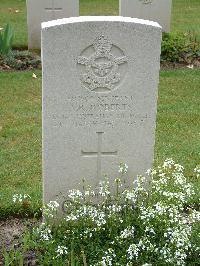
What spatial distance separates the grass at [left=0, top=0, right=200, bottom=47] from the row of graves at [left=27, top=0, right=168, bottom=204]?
6.67 metres

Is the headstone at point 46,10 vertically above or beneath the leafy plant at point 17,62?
above

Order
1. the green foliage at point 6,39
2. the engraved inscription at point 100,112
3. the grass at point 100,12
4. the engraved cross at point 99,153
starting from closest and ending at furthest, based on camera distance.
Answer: the engraved inscription at point 100,112, the engraved cross at point 99,153, the green foliage at point 6,39, the grass at point 100,12

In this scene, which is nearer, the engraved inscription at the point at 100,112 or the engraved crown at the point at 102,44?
the engraved crown at the point at 102,44

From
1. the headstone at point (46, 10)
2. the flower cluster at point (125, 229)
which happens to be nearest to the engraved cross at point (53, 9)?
the headstone at point (46, 10)

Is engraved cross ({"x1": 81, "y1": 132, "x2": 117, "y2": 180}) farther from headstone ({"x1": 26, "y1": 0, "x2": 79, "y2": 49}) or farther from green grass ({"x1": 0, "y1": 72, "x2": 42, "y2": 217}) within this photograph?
headstone ({"x1": 26, "y1": 0, "x2": 79, "y2": 49})

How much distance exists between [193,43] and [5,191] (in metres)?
5.45

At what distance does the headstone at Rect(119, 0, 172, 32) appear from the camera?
31.8 feet

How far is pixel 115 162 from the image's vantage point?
4391 millimetres

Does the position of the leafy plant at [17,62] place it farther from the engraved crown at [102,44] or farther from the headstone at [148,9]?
the engraved crown at [102,44]

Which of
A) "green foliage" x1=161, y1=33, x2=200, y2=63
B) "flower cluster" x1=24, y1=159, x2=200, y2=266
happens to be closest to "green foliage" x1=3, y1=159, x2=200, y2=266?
"flower cluster" x1=24, y1=159, x2=200, y2=266

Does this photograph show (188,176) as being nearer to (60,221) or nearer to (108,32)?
(60,221)

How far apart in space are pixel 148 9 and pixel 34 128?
412 cm

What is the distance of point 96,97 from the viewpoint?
13.6 feet

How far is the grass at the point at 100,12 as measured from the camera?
12.0m
